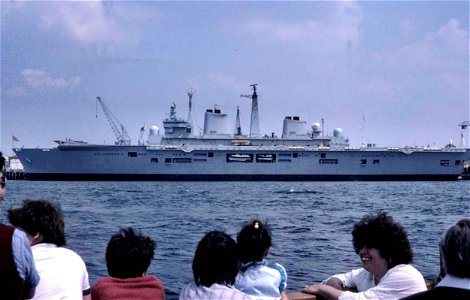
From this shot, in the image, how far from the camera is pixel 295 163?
197 ft

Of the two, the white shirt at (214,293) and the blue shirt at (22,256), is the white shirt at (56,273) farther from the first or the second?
the white shirt at (214,293)

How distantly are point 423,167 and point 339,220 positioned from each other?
142 feet

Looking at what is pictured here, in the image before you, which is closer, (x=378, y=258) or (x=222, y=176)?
(x=378, y=258)

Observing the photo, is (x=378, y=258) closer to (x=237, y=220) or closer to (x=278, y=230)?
(x=278, y=230)

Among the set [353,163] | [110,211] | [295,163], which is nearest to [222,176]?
[295,163]

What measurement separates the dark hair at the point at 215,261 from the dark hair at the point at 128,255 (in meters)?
0.35

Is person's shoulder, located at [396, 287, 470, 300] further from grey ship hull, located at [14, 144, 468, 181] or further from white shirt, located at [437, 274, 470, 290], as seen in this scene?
grey ship hull, located at [14, 144, 468, 181]

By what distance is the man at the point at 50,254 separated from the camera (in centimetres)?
307

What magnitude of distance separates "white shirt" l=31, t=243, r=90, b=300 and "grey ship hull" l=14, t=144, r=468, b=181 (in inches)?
2191

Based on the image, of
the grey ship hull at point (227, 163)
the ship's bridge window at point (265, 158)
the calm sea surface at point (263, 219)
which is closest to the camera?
the calm sea surface at point (263, 219)

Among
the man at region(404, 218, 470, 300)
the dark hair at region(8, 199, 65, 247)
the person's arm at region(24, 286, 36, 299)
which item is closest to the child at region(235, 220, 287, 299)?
the dark hair at region(8, 199, 65, 247)

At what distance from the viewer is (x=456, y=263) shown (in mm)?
2084

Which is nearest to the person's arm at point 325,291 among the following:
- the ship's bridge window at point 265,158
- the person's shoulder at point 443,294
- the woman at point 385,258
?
the woman at point 385,258

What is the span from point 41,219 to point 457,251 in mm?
2041
